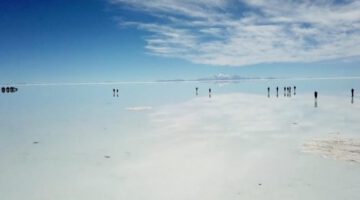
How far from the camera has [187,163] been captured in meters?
16.1

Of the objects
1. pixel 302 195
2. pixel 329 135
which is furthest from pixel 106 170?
pixel 329 135

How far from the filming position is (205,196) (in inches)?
469

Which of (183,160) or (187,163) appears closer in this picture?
(187,163)

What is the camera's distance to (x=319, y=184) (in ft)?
41.6

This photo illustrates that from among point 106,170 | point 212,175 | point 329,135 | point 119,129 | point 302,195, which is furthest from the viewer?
point 119,129

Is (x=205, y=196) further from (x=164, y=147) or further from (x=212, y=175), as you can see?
(x=164, y=147)

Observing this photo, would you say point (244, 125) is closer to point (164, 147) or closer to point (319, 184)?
point (164, 147)

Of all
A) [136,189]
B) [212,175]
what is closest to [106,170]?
[136,189]

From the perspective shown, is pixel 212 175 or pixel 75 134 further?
pixel 75 134

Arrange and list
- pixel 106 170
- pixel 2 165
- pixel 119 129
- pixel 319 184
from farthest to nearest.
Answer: pixel 119 129 < pixel 2 165 < pixel 106 170 < pixel 319 184

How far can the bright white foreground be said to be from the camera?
12.4 m

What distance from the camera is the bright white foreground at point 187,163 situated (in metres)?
12.4

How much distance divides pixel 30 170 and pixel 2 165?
183cm

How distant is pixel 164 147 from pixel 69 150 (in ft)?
17.0
